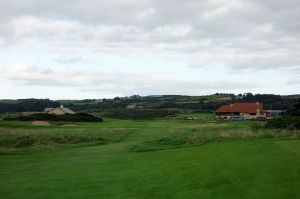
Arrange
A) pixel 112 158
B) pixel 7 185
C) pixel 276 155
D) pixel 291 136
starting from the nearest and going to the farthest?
pixel 7 185
pixel 276 155
pixel 112 158
pixel 291 136

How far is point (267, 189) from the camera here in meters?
15.2

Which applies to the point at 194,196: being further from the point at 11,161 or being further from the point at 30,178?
the point at 11,161

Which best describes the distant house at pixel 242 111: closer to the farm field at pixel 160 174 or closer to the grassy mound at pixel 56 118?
the grassy mound at pixel 56 118

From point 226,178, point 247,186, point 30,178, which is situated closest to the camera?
point 247,186

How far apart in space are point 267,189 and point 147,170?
708 centimetres

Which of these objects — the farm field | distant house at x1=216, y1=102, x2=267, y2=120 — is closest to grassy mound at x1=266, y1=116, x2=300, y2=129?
the farm field

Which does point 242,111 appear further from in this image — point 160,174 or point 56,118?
point 160,174

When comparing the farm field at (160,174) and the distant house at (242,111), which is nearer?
the farm field at (160,174)

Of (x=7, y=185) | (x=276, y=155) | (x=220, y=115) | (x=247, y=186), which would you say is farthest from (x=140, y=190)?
(x=220, y=115)

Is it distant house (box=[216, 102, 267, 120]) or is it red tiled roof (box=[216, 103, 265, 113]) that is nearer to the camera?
distant house (box=[216, 102, 267, 120])

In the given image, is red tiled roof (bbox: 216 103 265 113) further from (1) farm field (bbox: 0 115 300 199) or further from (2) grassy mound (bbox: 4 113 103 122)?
(1) farm field (bbox: 0 115 300 199)

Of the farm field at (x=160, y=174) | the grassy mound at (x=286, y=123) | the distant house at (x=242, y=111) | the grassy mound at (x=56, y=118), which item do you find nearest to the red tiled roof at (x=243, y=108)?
the distant house at (x=242, y=111)

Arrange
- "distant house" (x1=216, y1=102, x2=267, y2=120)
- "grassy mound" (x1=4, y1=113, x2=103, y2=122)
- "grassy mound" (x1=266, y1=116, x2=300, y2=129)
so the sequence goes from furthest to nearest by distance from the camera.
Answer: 1. "distant house" (x1=216, y1=102, x2=267, y2=120)
2. "grassy mound" (x1=4, y1=113, x2=103, y2=122)
3. "grassy mound" (x1=266, y1=116, x2=300, y2=129)

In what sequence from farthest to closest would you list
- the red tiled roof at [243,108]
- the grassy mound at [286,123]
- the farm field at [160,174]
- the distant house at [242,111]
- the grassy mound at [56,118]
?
1. the red tiled roof at [243,108]
2. the distant house at [242,111]
3. the grassy mound at [56,118]
4. the grassy mound at [286,123]
5. the farm field at [160,174]
